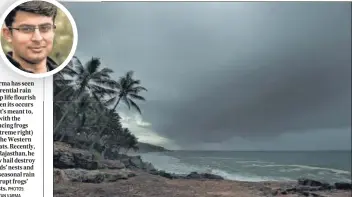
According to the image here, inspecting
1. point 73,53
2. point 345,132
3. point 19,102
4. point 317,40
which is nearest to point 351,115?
point 345,132

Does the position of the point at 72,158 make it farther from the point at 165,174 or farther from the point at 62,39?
the point at 62,39

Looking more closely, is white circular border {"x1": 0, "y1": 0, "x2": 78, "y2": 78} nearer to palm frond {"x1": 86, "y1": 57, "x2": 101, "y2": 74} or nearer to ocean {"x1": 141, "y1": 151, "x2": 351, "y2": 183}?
palm frond {"x1": 86, "y1": 57, "x2": 101, "y2": 74}

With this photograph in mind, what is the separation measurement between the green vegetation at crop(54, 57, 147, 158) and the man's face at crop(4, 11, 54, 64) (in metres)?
0.34

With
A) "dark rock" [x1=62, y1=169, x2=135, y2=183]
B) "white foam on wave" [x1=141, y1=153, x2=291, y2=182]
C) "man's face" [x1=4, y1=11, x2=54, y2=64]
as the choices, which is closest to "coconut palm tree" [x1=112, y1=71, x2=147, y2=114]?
"white foam on wave" [x1=141, y1=153, x2=291, y2=182]

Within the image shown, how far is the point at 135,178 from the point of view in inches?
163

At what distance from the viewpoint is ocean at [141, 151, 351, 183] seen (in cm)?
419

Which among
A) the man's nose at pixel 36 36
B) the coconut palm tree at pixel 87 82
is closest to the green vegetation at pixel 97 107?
the coconut palm tree at pixel 87 82

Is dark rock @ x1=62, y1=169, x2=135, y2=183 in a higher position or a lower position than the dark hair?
lower

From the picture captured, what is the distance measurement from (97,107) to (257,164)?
1413 mm

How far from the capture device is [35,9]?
3646 millimetres

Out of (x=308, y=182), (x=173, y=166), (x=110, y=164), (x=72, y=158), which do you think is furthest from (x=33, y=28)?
(x=308, y=182)

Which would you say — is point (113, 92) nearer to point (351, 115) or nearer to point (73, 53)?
point (73, 53)

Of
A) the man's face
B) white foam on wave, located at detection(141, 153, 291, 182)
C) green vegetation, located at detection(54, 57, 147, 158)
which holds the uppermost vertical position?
the man's face

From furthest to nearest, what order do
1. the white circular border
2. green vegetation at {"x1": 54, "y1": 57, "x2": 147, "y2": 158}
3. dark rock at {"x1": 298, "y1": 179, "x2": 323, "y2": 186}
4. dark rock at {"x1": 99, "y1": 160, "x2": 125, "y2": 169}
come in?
dark rock at {"x1": 298, "y1": 179, "x2": 323, "y2": 186} → dark rock at {"x1": 99, "y1": 160, "x2": 125, "y2": 169} → green vegetation at {"x1": 54, "y1": 57, "x2": 147, "y2": 158} → the white circular border
